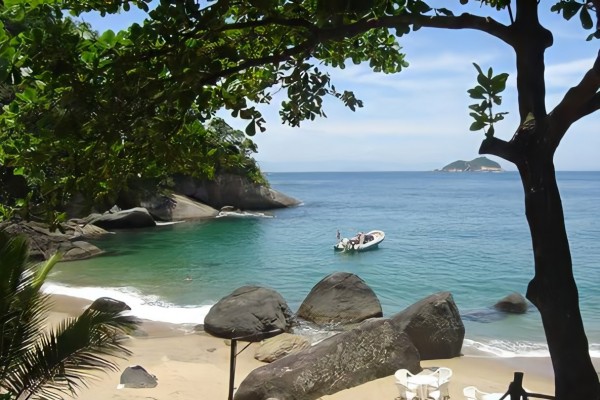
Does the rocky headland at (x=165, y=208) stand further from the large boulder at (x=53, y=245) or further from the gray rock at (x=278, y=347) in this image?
the gray rock at (x=278, y=347)

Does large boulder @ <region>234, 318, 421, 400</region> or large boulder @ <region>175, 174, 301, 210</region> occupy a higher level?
large boulder @ <region>175, 174, 301, 210</region>

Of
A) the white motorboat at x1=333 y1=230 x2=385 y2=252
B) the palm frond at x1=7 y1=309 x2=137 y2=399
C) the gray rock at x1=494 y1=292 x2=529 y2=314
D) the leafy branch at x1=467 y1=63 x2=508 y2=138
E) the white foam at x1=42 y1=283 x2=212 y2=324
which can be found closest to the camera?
the leafy branch at x1=467 y1=63 x2=508 y2=138

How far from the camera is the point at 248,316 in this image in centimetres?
1306

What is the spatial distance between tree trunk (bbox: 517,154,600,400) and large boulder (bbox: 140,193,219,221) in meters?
36.7

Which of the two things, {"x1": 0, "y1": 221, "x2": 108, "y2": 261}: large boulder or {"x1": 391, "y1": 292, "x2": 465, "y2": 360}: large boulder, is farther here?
{"x1": 0, "y1": 221, "x2": 108, "y2": 261}: large boulder

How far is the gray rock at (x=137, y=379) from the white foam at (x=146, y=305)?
4.87 metres

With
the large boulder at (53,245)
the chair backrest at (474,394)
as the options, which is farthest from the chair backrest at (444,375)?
the large boulder at (53,245)

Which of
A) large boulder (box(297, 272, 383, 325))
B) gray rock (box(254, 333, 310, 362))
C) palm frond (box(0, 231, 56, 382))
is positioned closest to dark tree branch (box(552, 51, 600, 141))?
palm frond (box(0, 231, 56, 382))

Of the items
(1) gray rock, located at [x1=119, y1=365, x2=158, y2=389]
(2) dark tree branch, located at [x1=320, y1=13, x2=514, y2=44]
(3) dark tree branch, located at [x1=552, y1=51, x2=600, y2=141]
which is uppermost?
(2) dark tree branch, located at [x1=320, y1=13, x2=514, y2=44]

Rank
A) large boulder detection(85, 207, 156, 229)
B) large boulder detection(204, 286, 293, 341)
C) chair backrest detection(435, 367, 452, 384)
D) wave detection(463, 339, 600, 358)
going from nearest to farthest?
chair backrest detection(435, 367, 452, 384) < wave detection(463, 339, 600, 358) < large boulder detection(204, 286, 293, 341) < large boulder detection(85, 207, 156, 229)

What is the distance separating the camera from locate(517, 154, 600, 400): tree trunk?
9.98 ft

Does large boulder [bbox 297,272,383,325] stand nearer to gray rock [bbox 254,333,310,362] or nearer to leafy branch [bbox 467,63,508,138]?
gray rock [bbox 254,333,310,362]

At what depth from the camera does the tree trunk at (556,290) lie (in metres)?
3.04

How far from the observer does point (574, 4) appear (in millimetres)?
3439
